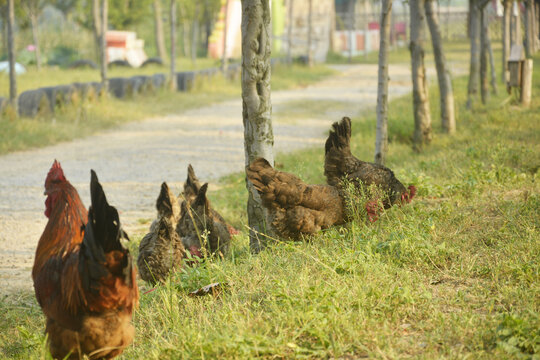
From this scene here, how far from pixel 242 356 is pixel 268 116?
8.48 ft

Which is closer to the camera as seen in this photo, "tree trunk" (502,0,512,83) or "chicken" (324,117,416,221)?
"chicken" (324,117,416,221)

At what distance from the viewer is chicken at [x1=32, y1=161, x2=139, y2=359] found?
2.93 m

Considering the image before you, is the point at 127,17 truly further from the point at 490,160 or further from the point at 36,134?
the point at 490,160

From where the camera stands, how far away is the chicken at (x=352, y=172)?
5301mm

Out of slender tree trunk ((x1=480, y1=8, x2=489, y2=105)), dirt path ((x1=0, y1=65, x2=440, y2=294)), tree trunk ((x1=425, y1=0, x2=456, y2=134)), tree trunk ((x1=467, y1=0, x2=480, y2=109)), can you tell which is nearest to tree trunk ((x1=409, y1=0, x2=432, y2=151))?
tree trunk ((x1=425, y1=0, x2=456, y2=134))

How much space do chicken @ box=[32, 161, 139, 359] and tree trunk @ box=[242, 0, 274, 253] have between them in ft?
5.88

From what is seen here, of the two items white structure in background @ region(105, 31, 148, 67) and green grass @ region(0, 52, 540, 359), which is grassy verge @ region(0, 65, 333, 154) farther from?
white structure in background @ region(105, 31, 148, 67)

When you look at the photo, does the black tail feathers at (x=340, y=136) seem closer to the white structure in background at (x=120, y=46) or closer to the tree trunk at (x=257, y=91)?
the tree trunk at (x=257, y=91)

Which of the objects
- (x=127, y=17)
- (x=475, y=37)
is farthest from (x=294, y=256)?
(x=127, y=17)

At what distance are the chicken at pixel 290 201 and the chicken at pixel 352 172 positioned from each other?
0.42 metres

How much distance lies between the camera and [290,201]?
477 cm

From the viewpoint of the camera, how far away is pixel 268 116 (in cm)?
500

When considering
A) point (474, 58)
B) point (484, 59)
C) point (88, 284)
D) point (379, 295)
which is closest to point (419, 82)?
point (474, 58)

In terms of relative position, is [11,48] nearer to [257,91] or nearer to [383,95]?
[383,95]
